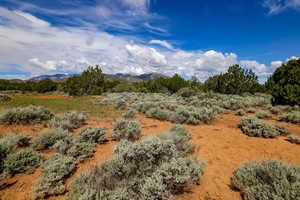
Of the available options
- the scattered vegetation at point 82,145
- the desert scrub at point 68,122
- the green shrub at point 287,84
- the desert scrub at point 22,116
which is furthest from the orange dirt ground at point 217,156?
the green shrub at point 287,84

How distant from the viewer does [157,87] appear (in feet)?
123

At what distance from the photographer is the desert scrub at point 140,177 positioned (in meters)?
2.51

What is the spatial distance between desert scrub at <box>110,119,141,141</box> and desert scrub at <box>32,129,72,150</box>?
6.15 ft

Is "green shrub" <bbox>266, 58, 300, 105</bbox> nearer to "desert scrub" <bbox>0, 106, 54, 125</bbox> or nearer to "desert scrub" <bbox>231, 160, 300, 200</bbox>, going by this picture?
"desert scrub" <bbox>231, 160, 300, 200</bbox>

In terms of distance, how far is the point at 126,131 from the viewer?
5996 millimetres

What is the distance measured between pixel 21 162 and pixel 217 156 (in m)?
5.79

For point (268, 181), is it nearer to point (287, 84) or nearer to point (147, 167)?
point (147, 167)

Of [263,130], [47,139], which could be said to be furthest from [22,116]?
[263,130]

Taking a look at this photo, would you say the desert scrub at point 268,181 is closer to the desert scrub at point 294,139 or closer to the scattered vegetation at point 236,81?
the desert scrub at point 294,139

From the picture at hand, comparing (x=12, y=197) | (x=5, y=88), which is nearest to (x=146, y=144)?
(x=12, y=197)

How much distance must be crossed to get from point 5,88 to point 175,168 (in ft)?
190

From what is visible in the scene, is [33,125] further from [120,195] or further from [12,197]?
[120,195]

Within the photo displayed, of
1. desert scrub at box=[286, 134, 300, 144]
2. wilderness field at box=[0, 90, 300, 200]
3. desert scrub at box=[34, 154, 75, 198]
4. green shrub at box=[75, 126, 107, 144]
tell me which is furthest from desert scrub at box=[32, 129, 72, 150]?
desert scrub at box=[286, 134, 300, 144]

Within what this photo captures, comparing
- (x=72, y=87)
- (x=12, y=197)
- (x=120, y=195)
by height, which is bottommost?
(x=12, y=197)
